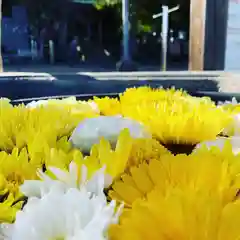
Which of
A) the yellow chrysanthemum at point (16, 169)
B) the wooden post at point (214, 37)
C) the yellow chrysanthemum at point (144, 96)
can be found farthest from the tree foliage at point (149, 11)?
the yellow chrysanthemum at point (16, 169)

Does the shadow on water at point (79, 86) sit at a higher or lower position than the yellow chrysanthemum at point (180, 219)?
lower

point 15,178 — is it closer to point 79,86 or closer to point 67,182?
point 67,182

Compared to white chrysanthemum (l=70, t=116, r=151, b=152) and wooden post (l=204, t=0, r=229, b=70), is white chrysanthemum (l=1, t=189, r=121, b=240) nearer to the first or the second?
white chrysanthemum (l=70, t=116, r=151, b=152)

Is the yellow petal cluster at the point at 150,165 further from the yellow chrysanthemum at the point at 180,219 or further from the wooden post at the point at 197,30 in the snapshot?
the wooden post at the point at 197,30

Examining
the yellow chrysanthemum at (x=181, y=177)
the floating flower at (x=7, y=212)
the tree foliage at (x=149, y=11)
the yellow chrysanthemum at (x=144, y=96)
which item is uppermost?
the tree foliage at (x=149, y=11)

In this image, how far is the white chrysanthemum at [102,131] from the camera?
1.06 feet

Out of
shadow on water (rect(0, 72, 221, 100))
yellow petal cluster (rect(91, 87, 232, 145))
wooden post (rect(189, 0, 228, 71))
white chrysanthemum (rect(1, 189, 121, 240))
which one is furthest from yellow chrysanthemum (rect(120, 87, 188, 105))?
wooden post (rect(189, 0, 228, 71))

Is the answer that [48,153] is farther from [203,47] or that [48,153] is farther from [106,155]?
[203,47]

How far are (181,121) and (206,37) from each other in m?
1.52

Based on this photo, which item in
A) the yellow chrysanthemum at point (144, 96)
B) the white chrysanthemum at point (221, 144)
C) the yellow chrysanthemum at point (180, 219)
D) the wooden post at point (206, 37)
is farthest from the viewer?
the wooden post at point (206, 37)

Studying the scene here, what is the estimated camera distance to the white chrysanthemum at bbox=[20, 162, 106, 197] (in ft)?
0.78

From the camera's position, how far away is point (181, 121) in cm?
34

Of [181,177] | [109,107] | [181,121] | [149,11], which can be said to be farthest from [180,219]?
[149,11]

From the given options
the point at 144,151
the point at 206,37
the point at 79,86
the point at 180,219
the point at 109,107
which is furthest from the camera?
the point at 206,37
